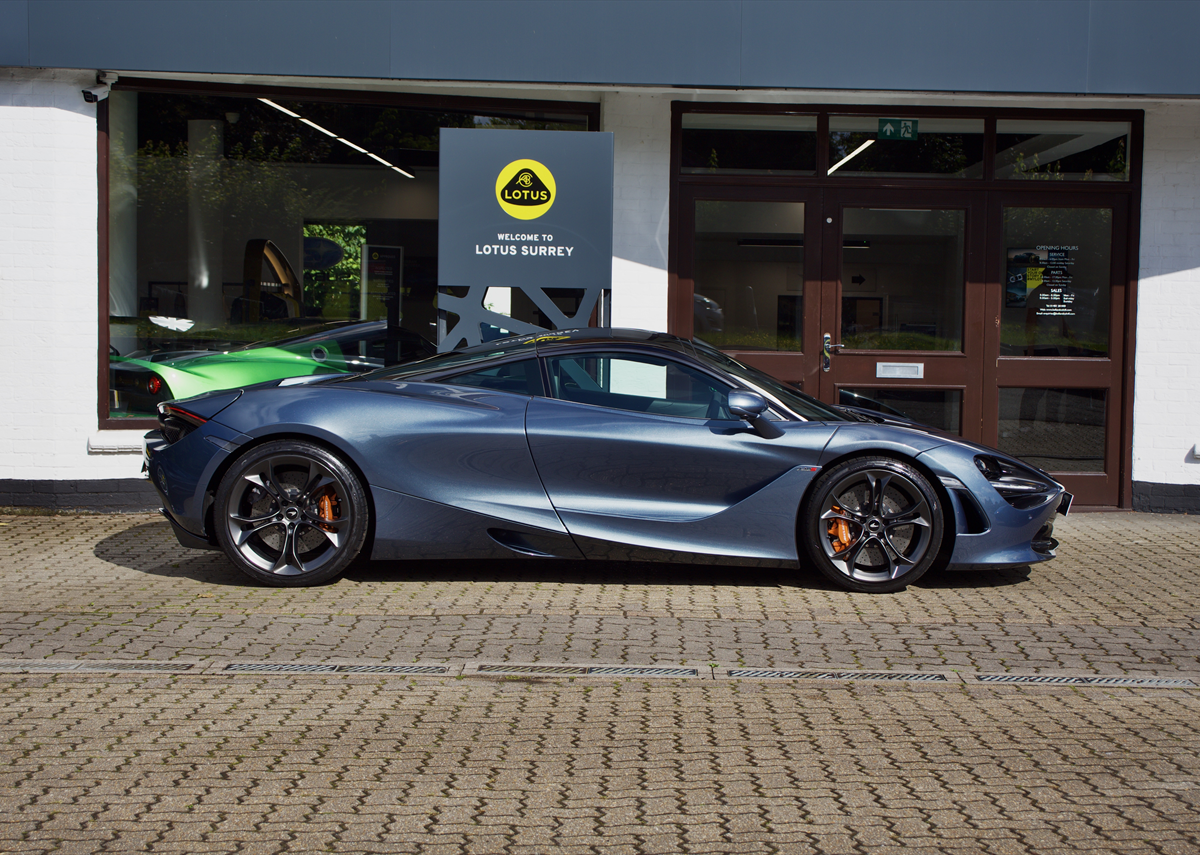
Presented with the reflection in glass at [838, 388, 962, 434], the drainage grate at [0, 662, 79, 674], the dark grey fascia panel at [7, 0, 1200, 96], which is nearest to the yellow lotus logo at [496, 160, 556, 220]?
the dark grey fascia panel at [7, 0, 1200, 96]

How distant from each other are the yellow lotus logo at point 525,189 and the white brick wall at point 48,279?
312 centimetres

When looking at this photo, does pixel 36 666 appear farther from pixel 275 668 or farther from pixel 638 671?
pixel 638 671

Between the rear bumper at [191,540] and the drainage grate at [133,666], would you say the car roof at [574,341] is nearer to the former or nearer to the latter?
the rear bumper at [191,540]

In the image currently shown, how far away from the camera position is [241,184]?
8.94 meters

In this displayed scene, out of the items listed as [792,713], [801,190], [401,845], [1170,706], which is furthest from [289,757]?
[801,190]

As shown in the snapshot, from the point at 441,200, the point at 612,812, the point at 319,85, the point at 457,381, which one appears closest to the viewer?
the point at 612,812

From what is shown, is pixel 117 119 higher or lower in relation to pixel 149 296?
higher

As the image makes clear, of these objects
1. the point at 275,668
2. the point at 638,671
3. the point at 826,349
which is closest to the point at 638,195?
the point at 826,349

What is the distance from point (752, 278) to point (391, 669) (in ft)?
17.9

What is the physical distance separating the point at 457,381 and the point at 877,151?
4715 mm

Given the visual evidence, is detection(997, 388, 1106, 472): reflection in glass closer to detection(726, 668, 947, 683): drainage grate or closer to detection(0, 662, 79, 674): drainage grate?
detection(726, 668, 947, 683): drainage grate

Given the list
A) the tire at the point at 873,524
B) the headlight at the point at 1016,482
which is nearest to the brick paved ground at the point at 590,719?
the tire at the point at 873,524

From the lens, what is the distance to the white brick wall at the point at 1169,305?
8898 mm

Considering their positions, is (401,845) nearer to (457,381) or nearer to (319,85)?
(457,381)
